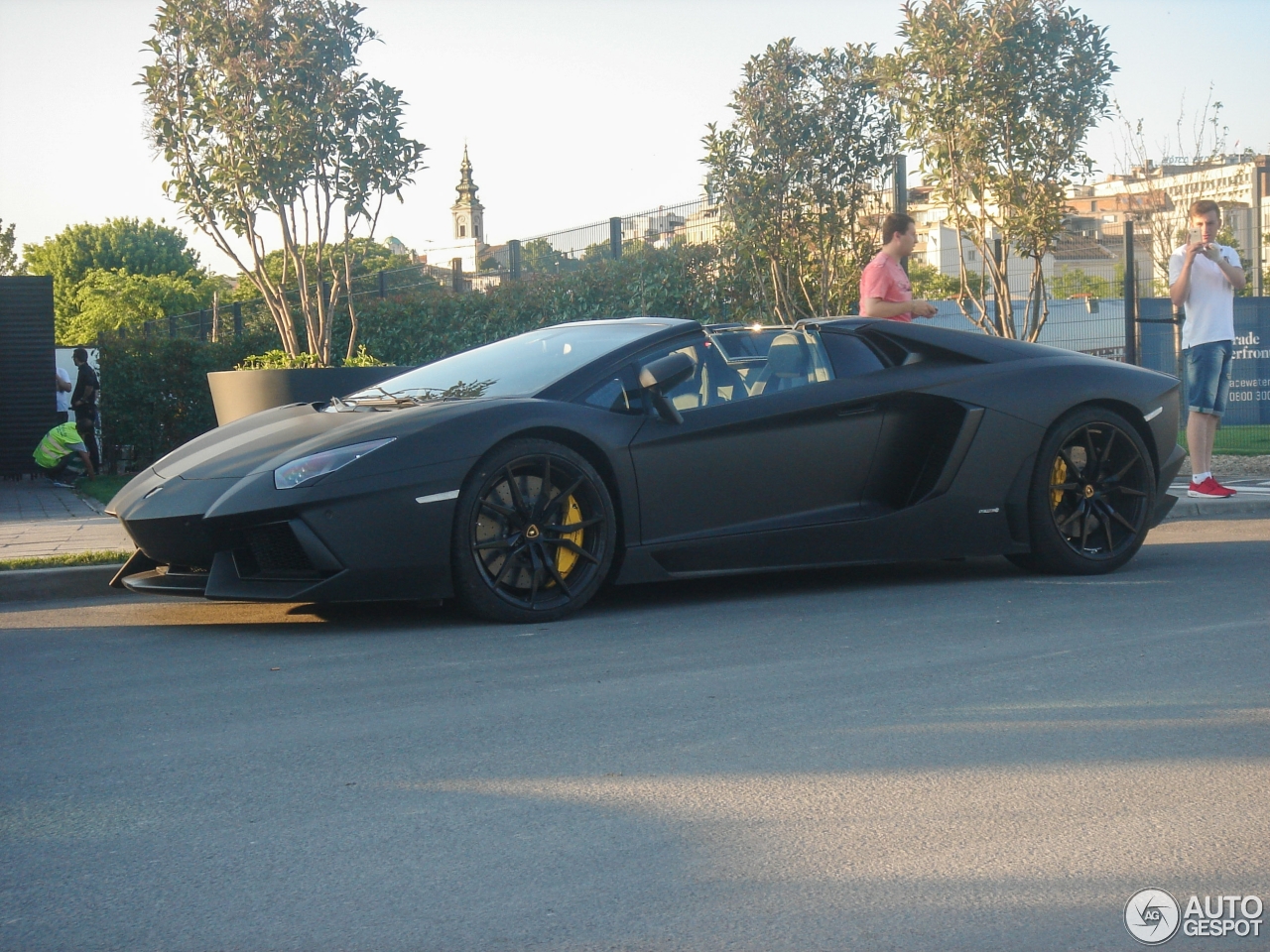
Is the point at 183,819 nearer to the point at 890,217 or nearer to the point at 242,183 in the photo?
the point at 890,217

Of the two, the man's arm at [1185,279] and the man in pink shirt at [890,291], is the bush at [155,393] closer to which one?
the man in pink shirt at [890,291]

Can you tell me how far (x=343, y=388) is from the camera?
33.6 ft

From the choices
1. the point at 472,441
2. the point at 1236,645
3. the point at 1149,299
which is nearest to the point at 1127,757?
the point at 1236,645

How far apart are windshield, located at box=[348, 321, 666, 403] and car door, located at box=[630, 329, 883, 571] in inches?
12.8

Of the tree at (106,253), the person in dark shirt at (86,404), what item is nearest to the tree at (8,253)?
the tree at (106,253)

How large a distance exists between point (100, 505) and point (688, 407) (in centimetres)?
641

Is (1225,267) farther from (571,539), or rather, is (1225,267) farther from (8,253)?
(8,253)

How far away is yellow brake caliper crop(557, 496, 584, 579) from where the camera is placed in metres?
5.68

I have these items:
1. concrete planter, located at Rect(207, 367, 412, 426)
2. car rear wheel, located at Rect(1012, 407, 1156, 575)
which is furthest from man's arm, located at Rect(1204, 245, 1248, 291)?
concrete planter, located at Rect(207, 367, 412, 426)

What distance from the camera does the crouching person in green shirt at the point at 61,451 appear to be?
1416 cm

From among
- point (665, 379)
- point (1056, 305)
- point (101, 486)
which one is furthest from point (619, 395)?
point (1056, 305)

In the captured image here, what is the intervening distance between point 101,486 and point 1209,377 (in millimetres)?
9423

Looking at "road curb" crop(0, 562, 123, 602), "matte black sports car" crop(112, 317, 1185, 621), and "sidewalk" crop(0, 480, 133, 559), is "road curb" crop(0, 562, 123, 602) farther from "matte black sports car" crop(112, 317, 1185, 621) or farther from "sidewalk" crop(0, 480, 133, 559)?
"matte black sports car" crop(112, 317, 1185, 621)

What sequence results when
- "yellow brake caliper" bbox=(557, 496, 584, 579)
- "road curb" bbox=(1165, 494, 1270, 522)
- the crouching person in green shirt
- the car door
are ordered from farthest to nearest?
the crouching person in green shirt → "road curb" bbox=(1165, 494, 1270, 522) → the car door → "yellow brake caliper" bbox=(557, 496, 584, 579)
